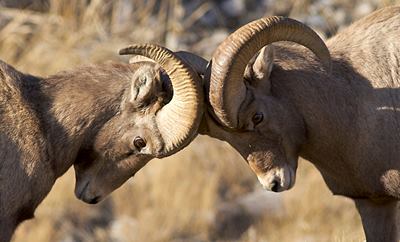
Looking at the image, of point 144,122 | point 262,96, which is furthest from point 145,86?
point 262,96

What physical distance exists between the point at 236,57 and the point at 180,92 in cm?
46

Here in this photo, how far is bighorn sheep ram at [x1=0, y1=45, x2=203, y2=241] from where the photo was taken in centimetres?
1002

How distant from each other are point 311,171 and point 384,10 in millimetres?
6568

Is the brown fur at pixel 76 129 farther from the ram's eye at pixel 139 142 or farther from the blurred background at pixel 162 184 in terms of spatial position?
the blurred background at pixel 162 184

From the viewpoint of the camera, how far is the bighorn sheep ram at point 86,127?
32.9 feet

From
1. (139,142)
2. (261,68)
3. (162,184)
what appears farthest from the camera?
(162,184)

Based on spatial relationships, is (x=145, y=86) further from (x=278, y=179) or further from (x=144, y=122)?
(x=278, y=179)

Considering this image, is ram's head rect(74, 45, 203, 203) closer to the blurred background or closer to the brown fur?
the brown fur

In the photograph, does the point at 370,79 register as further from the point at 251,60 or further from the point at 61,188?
the point at 61,188

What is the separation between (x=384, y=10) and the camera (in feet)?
34.9

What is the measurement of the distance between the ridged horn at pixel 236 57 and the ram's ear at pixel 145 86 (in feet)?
1.31

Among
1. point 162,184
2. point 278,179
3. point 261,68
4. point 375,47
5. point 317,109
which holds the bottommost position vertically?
point 162,184

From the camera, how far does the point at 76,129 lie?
1020cm

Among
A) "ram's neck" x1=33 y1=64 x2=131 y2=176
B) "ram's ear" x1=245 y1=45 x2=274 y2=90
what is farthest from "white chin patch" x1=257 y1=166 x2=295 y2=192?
"ram's neck" x1=33 y1=64 x2=131 y2=176
